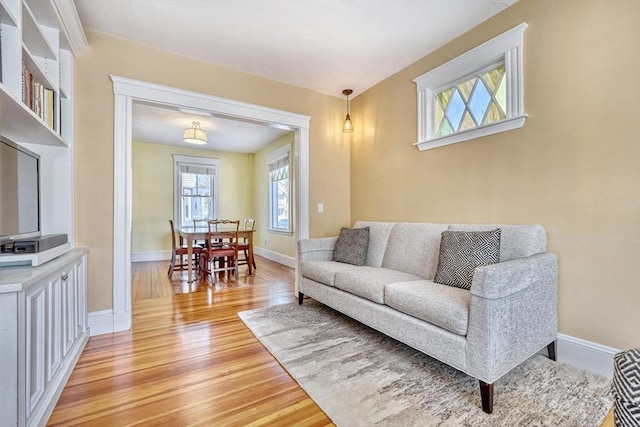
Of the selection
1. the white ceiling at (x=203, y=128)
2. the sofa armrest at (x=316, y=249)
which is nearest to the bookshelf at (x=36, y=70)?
the white ceiling at (x=203, y=128)

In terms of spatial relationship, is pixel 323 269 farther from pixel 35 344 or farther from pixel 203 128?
pixel 203 128

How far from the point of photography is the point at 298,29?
247cm

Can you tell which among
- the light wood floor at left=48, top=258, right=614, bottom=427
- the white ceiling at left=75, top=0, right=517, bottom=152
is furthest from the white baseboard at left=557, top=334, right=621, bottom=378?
the white ceiling at left=75, top=0, right=517, bottom=152

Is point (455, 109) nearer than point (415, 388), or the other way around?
point (415, 388)

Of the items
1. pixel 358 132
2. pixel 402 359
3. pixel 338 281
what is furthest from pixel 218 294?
pixel 358 132

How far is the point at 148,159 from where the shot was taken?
6.16m

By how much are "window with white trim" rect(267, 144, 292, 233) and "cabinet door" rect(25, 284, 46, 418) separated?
4293 mm

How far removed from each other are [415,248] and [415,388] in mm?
1230

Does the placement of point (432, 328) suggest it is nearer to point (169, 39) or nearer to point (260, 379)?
point (260, 379)

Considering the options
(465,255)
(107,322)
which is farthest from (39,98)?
(465,255)

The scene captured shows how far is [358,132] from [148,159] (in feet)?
15.6

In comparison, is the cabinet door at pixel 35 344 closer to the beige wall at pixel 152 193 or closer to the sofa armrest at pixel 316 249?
the sofa armrest at pixel 316 249

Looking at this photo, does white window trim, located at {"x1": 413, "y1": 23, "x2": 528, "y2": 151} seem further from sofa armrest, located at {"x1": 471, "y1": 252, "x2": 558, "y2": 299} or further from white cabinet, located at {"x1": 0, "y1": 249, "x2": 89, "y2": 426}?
white cabinet, located at {"x1": 0, "y1": 249, "x2": 89, "y2": 426}

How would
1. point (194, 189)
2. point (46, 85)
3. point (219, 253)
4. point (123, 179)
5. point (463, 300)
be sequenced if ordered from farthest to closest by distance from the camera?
point (194, 189)
point (219, 253)
point (123, 179)
point (46, 85)
point (463, 300)
